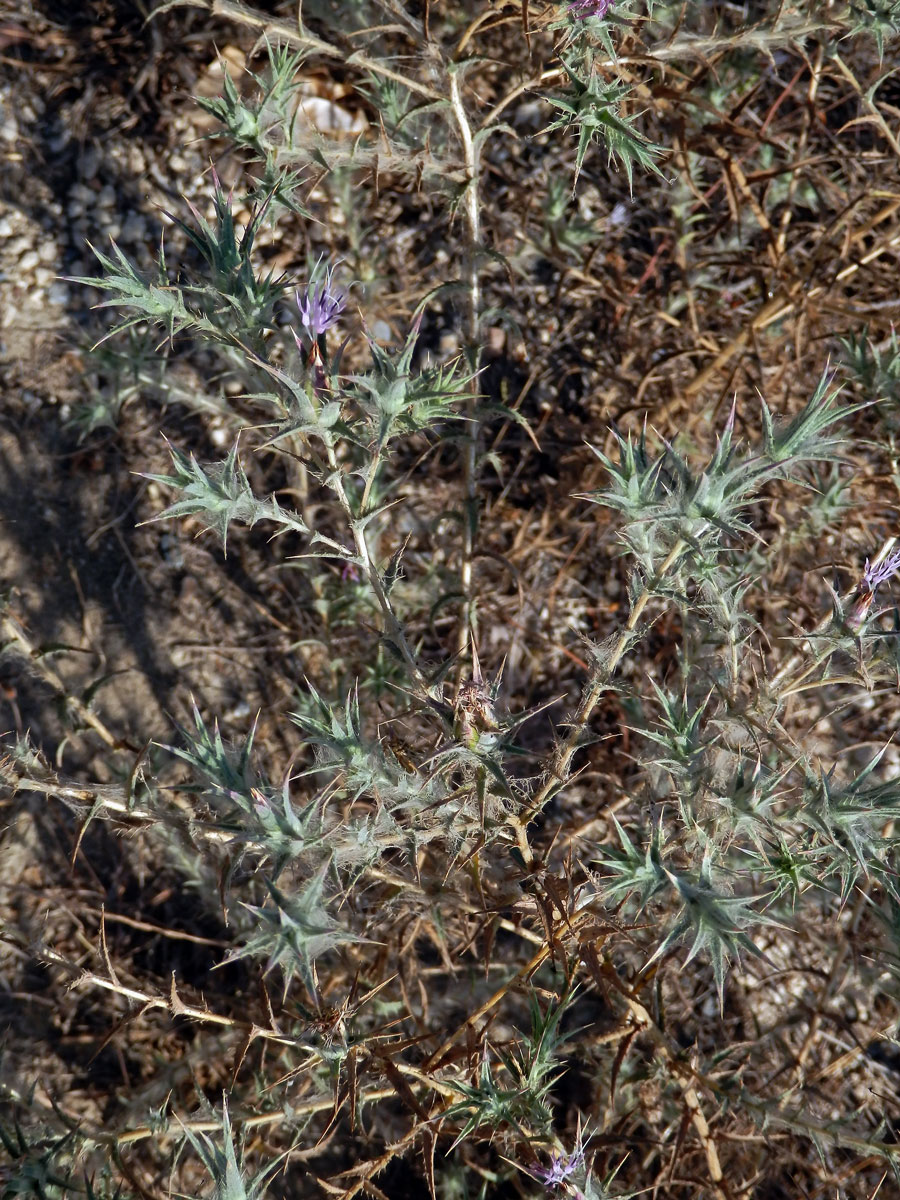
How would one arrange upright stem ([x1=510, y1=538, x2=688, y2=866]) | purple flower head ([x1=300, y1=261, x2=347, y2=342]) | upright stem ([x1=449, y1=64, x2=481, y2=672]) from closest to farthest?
1. purple flower head ([x1=300, y1=261, x2=347, y2=342])
2. upright stem ([x1=510, y1=538, x2=688, y2=866])
3. upright stem ([x1=449, y1=64, x2=481, y2=672])

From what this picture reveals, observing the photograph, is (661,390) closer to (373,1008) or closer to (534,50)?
(534,50)

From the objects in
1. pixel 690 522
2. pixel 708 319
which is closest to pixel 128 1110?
pixel 690 522

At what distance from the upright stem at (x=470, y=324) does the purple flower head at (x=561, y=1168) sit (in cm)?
82

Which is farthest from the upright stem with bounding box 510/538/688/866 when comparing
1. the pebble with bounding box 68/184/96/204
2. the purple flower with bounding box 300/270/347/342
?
the pebble with bounding box 68/184/96/204

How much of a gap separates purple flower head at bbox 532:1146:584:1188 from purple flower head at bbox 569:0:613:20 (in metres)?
1.69

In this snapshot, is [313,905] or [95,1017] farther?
[95,1017]

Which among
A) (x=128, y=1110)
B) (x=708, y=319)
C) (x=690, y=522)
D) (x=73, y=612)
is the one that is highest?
(x=690, y=522)

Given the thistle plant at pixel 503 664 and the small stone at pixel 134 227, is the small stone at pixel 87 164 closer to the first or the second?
the small stone at pixel 134 227

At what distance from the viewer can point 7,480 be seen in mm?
2646

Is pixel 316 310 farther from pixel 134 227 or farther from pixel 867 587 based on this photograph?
pixel 134 227

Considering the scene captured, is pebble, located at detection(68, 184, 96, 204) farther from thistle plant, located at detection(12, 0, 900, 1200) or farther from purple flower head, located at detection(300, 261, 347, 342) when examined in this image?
purple flower head, located at detection(300, 261, 347, 342)

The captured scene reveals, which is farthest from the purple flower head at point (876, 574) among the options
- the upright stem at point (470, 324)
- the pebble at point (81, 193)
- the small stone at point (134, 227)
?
the pebble at point (81, 193)

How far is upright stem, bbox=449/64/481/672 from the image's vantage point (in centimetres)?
178

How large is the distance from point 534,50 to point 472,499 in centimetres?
132
